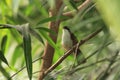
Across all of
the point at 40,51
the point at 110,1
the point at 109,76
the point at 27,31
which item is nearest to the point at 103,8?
the point at 110,1

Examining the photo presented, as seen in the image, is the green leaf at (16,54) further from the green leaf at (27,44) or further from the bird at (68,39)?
the green leaf at (27,44)

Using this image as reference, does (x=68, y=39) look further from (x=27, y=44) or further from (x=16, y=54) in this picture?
(x=27, y=44)

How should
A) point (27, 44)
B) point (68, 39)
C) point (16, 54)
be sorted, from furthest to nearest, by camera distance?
point (68, 39) < point (16, 54) < point (27, 44)

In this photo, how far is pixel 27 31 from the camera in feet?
2.25

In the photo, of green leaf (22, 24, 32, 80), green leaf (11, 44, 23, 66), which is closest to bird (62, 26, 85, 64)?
green leaf (11, 44, 23, 66)

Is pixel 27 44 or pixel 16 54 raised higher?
pixel 27 44

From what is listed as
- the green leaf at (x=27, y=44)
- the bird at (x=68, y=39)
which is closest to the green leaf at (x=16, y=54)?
the bird at (x=68, y=39)

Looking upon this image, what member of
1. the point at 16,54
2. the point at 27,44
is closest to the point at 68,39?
the point at 16,54

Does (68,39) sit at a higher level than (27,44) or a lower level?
lower

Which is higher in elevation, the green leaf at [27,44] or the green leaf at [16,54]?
the green leaf at [27,44]

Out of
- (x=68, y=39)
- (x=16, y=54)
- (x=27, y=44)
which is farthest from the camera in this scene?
(x=68, y=39)

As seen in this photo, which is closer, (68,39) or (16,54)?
(16,54)

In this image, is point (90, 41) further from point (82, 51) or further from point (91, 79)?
point (91, 79)

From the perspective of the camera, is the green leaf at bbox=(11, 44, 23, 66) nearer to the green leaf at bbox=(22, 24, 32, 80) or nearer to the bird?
the bird
